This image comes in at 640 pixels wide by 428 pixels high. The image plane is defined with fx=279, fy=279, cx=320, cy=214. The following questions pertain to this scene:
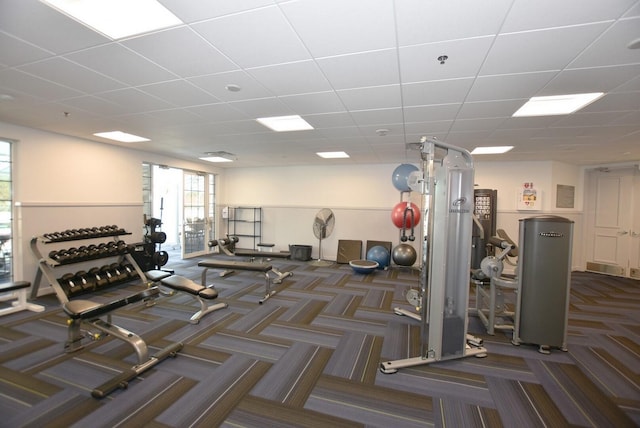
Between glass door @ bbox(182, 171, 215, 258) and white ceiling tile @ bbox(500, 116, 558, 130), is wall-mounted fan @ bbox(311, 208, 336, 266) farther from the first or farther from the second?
white ceiling tile @ bbox(500, 116, 558, 130)

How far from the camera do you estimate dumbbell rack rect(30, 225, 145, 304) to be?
395 cm

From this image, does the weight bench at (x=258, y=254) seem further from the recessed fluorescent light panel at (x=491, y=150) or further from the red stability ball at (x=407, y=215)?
the recessed fluorescent light panel at (x=491, y=150)

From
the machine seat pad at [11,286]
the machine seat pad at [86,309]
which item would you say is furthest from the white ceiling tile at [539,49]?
the machine seat pad at [11,286]

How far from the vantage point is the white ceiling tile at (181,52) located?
1.93 meters

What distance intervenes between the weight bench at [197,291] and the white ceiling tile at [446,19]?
311 centimetres

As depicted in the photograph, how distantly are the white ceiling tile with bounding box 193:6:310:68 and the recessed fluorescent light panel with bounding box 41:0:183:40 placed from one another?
22 centimetres

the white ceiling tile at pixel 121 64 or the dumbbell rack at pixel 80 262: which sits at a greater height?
the white ceiling tile at pixel 121 64

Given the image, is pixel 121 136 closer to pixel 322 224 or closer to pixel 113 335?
pixel 113 335

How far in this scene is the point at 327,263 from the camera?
704 centimetres

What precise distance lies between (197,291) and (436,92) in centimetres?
343

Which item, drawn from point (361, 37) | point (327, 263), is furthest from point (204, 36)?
point (327, 263)

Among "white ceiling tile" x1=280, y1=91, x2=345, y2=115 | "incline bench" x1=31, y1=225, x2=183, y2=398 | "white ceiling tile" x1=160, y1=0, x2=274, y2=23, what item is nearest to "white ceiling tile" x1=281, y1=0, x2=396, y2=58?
"white ceiling tile" x1=160, y1=0, x2=274, y2=23

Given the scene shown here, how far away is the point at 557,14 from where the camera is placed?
1.63 meters

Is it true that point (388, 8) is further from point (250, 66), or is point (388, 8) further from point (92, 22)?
point (92, 22)
